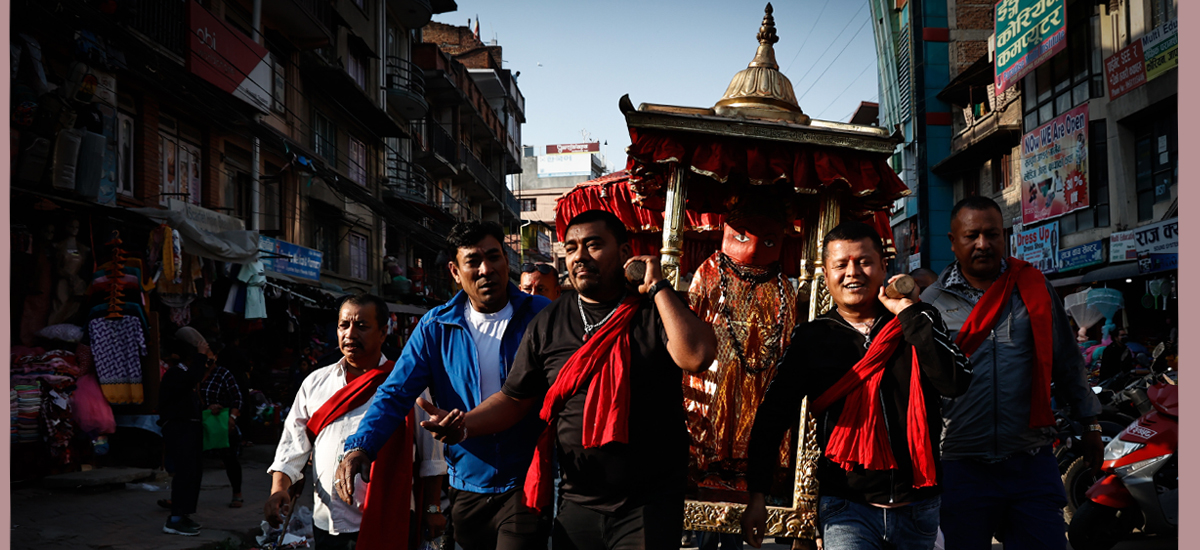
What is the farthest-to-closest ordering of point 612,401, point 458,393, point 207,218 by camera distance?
point 207,218, point 458,393, point 612,401

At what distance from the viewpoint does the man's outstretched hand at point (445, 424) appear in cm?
287

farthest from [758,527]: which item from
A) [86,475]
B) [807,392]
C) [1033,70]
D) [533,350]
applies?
[1033,70]

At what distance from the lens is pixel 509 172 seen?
48344 millimetres

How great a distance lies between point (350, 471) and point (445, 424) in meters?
0.57

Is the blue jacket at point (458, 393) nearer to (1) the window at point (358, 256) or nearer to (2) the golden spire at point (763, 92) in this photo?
(2) the golden spire at point (763, 92)

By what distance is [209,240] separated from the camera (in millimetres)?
10984

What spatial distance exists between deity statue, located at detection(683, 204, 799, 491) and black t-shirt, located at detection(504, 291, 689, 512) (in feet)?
4.96

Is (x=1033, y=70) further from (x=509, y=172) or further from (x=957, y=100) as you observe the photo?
(x=509, y=172)

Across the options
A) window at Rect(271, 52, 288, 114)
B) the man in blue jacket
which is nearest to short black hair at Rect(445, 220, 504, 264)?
the man in blue jacket

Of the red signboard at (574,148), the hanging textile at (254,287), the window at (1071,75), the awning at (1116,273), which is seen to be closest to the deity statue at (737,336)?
the hanging textile at (254,287)

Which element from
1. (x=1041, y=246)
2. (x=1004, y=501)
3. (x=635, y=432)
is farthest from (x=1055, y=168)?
(x=635, y=432)

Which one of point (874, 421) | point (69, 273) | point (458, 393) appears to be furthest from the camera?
point (69, 273)

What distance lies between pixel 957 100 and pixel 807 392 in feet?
101

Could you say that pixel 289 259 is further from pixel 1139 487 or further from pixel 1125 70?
pixel 1125 70
